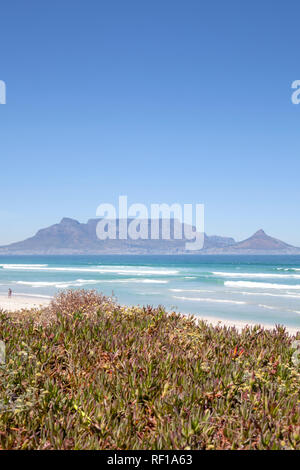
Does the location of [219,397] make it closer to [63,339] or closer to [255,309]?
[63,339]

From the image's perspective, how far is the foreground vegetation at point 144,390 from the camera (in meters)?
3.34

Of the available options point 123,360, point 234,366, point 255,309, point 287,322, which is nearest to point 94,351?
point 123,360

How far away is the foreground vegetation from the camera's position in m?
3.34

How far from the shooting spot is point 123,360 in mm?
4945

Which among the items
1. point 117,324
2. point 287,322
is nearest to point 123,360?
point 117,324

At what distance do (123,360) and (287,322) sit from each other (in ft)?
58.3

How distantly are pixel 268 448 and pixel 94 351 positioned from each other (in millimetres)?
2649

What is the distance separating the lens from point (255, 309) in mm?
26031

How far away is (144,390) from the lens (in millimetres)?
4094

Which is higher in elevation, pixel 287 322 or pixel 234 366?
pixel 234 366

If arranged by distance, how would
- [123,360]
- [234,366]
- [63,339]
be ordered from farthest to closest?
[63,339] < [123,360] < [234,366]
